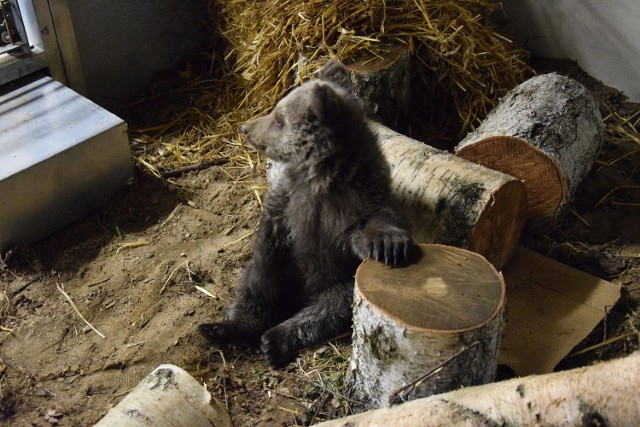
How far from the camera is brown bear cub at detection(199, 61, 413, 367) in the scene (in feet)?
12.4

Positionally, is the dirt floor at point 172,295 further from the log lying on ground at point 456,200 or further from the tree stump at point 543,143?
the log lying on ground at point 456,200

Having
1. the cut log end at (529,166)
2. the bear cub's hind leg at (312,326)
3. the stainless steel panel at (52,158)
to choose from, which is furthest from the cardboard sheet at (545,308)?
the stainless steel panel at (52,158)

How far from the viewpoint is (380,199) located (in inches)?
153

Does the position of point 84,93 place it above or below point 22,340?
above

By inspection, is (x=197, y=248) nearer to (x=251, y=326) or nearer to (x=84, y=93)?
(x=251, y=326)

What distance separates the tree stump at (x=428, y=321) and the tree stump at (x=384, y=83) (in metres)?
2.09

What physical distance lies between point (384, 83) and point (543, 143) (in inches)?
49.9

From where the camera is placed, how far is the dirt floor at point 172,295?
153 inches

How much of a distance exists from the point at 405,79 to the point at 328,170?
1.90 meters

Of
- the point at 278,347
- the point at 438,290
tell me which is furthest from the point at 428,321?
the point at 278,347

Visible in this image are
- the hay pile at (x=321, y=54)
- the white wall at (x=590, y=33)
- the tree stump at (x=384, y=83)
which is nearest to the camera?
the tree stump at (x=384, y=83)

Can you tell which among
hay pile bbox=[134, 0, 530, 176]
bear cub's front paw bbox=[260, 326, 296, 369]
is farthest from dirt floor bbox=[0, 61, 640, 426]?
hay pile bbox=[134, 0, 530, 176]

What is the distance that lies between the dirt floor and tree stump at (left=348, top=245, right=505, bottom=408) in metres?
0.60

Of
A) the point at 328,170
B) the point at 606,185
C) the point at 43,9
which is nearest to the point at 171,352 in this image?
the point at 328,170
